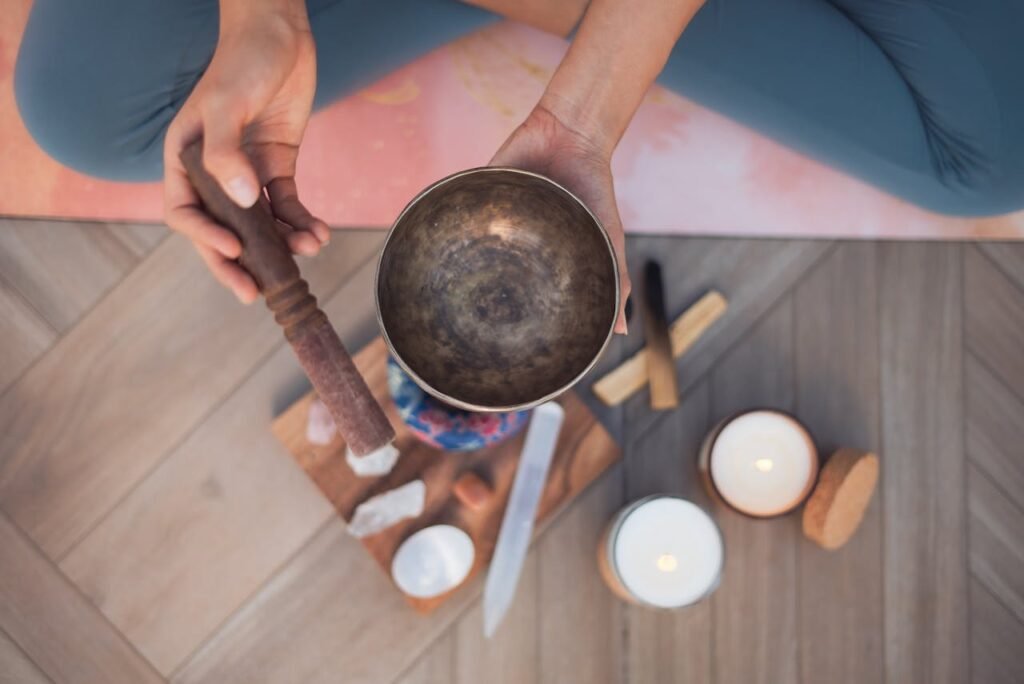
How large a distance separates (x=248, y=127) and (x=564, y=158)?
0.86ft

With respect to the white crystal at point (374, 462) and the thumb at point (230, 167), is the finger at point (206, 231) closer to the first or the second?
the thumb at point (230, 167)

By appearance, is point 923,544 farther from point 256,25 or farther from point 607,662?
point 256,25

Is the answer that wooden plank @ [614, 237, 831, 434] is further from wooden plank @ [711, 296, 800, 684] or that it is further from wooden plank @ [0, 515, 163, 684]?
wooden plank @ [0, 515, 163, 684]

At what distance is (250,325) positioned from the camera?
0.77 metres

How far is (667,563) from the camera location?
2.24ft

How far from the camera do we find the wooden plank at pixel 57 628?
2.46ft

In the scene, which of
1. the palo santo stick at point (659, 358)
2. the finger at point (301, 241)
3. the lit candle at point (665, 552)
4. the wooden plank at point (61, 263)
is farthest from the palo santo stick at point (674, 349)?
the wooden plank at point (61, 263)

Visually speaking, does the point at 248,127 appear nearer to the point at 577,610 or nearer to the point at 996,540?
the point at 577,610

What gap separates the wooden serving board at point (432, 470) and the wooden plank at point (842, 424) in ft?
0.84

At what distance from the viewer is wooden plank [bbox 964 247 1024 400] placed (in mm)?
809

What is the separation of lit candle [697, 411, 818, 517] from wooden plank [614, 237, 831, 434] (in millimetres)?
90

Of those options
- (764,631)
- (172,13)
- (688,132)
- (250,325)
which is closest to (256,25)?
(172,13)

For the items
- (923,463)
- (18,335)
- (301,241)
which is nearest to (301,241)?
(301,241)

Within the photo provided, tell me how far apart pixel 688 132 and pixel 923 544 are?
51 cm
